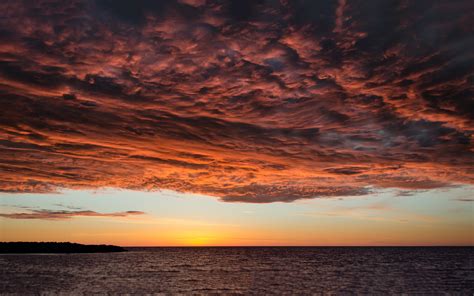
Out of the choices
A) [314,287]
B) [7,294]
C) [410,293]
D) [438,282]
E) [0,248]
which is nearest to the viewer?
[7,294]

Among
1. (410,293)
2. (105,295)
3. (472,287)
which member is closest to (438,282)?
(472,287)

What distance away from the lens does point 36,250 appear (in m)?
154

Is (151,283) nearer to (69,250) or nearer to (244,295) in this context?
(244,295)

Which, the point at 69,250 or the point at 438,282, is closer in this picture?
the point at 438,282

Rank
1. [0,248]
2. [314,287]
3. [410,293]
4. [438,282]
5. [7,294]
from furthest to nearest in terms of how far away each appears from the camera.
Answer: [0,248]
[438,282]
[314,287]
[410,293]
[7,294]

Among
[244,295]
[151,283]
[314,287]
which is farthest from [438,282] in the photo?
[151,283]

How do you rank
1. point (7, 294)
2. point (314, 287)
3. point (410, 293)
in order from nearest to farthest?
1. point (7, 294)
2. point (410, 293)
3. point (314, 287)

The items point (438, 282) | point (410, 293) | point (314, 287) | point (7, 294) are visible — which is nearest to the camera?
point (7, 294)

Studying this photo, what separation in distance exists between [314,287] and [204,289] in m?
13.2

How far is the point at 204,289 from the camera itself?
149 feet

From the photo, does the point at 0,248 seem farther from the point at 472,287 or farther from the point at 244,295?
the point at 472,287

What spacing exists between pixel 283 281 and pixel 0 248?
136111 mm

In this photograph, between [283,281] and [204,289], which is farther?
[283,281]

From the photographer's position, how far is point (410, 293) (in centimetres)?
4331
